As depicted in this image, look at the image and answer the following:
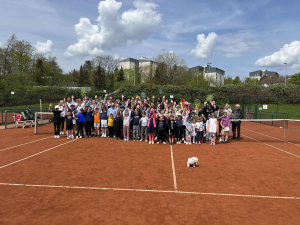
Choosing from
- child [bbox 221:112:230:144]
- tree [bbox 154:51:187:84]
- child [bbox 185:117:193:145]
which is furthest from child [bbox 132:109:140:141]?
tree [bbox 154:51:187:84]

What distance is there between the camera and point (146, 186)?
18.8 feet

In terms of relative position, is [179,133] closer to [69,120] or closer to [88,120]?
[88,120]

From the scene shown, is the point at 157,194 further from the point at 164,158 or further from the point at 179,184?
the point at 164,158

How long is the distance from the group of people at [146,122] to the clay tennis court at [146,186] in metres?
1.73

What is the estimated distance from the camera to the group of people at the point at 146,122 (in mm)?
11156

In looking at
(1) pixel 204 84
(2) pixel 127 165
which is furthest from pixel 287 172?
(1) pixel 204 84

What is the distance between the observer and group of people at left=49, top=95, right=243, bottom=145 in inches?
439

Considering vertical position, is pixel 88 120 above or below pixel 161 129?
above

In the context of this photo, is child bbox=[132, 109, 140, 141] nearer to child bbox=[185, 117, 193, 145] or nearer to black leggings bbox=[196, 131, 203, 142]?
child bbox=[185, 117, 193, 145]

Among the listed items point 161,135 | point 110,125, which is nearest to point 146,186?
point 161,135

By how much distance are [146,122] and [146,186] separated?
6.10m

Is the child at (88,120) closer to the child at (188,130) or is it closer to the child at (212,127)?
the child at (188,130)

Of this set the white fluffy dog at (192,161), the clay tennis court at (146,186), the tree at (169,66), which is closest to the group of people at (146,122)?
the clay tennis court at (146,186)

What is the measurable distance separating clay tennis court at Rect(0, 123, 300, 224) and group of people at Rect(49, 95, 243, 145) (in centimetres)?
173
